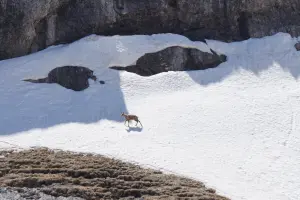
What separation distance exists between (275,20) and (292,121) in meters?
11.5

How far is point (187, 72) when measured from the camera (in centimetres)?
3828

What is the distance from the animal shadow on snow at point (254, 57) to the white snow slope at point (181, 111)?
6 cm

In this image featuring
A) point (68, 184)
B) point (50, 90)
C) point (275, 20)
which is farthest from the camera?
point (275, 20)

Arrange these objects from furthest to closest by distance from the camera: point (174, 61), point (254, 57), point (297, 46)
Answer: point (297, 46)
point (254, 57)
point (174, 61)

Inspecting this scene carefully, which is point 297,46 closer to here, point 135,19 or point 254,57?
point 254,57

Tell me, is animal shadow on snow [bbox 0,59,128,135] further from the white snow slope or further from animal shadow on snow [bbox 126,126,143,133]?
animal shadow on snow [bbox 126,126,143,133]

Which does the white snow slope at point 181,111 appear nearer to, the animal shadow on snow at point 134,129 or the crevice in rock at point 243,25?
the animal shadow on snow at point 134,129

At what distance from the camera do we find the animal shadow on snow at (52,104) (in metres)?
32.6

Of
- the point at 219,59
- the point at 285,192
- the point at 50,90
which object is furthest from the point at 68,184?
the point at 219,59

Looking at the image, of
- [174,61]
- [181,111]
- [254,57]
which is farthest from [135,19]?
[181,111]

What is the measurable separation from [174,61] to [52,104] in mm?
8712

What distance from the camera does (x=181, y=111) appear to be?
34.0m

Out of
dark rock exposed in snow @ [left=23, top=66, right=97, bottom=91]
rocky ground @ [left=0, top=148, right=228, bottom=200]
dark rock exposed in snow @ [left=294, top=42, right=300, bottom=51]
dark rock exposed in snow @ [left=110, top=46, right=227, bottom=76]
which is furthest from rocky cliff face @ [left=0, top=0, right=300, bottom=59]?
rocky ground @ [left=0, top=148, right=228, bottom=200]

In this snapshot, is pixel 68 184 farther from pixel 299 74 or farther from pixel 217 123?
pixel 299 74
